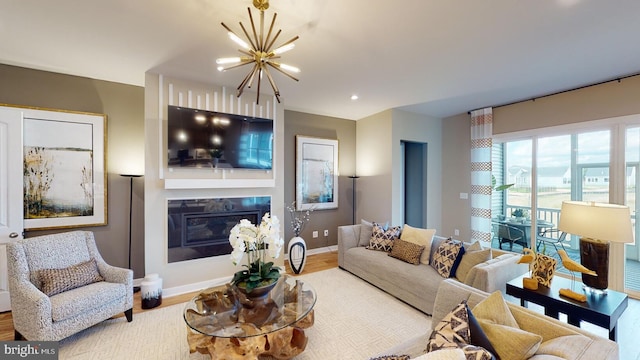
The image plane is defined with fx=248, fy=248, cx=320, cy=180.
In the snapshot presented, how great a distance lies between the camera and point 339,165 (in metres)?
5.19

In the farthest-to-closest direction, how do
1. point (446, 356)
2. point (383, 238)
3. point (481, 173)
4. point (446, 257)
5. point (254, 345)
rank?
1. point (481, 173)
2. point (383, 238)
3. point (446, 257)
4. point (254, 345)
5. point (446, 356)

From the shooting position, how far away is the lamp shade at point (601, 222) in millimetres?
1848

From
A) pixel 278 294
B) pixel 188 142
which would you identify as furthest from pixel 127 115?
pixel 278 294

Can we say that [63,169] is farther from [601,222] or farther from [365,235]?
[601,222]

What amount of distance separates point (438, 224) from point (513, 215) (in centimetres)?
126

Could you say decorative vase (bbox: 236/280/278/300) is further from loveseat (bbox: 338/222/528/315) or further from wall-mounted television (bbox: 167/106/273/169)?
wall-mounted television (bbox: 167/106/273/169)

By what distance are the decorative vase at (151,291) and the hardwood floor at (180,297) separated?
0.06 metres

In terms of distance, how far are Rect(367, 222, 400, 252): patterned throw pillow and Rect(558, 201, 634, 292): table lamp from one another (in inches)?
73.3

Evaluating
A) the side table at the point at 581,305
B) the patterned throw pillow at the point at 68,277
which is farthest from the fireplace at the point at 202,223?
the side table at the point at 581,305

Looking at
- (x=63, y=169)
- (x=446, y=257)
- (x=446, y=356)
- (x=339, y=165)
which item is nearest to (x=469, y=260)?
(x=446, y=257)

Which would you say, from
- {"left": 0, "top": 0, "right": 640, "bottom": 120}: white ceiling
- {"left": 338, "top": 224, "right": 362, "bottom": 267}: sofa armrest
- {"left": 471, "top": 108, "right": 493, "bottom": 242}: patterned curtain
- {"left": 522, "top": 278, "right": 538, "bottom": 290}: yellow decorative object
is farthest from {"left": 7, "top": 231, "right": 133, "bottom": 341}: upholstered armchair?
{"left": 471, "top": 108, "right": 493, "bottom": 242}: patterned curtain

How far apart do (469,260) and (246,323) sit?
7.61ft

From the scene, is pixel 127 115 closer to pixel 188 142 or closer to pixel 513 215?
pixel 188 142

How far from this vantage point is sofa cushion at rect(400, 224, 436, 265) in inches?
125
